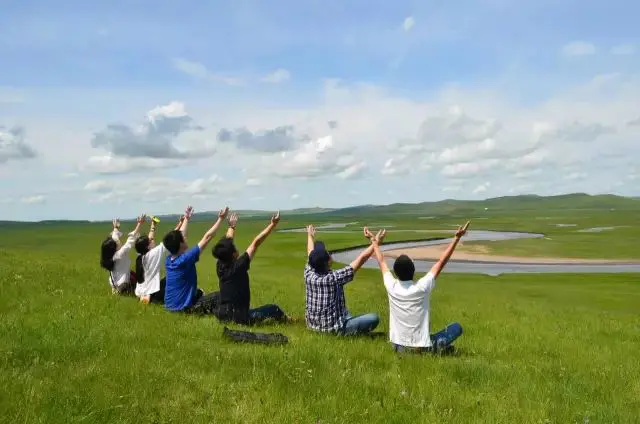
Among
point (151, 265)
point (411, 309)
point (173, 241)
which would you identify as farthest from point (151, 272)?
point (411, 309)

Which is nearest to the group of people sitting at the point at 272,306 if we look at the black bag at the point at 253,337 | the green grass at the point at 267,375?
the green grass at the point at 267,375

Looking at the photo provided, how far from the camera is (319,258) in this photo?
37.3 feet

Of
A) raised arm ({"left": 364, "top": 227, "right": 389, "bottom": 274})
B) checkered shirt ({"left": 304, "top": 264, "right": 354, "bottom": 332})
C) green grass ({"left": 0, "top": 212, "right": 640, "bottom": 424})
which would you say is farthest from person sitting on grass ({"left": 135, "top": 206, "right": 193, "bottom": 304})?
raised arm ({"left": 364, "top": 227, "right": 389, "bottom": 274})

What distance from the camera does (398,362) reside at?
30.9ft

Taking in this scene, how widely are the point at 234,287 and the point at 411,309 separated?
412cm

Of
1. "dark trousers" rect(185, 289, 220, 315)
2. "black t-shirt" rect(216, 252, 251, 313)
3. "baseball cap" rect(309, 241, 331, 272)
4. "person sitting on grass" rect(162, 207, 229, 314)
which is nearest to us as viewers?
"baseball cap" rect(309, 241, 331, 272)

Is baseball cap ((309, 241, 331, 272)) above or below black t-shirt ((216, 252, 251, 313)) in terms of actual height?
above

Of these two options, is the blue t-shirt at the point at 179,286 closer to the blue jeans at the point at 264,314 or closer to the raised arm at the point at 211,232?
the raised arm at the point at 211,232

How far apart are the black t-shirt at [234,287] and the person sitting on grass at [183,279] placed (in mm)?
1179

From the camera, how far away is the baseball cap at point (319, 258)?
1137 centimetres

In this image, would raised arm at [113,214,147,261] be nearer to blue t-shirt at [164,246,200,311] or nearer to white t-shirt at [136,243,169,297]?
white t-shirt at [136,243,169,297]

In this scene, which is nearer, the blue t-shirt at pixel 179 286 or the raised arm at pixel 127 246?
the blue t-shirt at pixel 179 286

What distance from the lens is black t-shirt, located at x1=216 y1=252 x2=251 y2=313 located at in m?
12.3

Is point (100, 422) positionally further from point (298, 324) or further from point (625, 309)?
point (625, 309)
